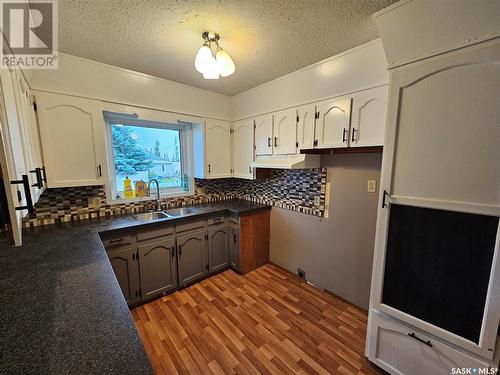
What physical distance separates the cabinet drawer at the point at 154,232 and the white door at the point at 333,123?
175cm

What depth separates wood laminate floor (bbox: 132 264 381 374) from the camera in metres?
1.49

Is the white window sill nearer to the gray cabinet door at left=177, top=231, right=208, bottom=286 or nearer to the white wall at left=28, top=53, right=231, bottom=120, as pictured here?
the gray cabinet door at left=177, top=231, right=208, bottom=286

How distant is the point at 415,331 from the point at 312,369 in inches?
28.7

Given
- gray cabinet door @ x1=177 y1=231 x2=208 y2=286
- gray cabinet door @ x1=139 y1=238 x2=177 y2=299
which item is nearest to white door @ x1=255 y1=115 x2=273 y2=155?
gray cabinet door @ x1=177 y1=231 x2=208 y2=286

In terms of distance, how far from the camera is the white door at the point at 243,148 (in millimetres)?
2740

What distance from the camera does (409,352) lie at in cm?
130

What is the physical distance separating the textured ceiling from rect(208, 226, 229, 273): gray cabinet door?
1.88 metres

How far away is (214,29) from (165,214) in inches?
75.1

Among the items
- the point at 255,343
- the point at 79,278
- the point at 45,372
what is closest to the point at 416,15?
the point at 45,372

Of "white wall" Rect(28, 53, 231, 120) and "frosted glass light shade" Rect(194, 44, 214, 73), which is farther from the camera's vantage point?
"white wall" Rect(28, 53, 231, 120)

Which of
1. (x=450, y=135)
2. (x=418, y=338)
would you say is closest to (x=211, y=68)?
(x=450, y=135)

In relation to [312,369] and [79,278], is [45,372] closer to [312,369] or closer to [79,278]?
[79,278]

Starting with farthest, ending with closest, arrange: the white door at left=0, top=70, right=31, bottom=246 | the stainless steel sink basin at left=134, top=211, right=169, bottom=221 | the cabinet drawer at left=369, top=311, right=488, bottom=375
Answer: the stainless steel sink basin at left=134, top=211, right=169, bottom=221
the cabinet drawer at left=369, top=311, right=488, bottom=375
the white door at left=0, top=70, right=31, bottom=246

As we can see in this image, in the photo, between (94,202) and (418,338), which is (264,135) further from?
(418,338)
